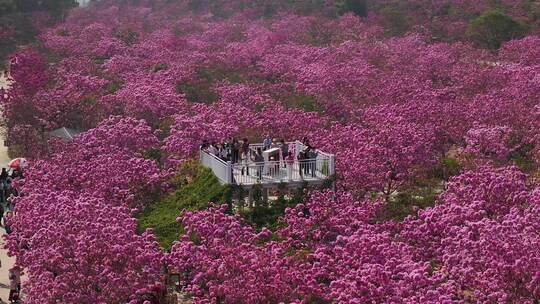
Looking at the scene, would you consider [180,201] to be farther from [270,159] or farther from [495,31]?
[495,31]

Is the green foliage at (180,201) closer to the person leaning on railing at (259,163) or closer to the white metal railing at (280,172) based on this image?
the white metal railing at (280,172)

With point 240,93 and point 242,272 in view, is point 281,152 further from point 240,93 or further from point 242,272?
point 240,93

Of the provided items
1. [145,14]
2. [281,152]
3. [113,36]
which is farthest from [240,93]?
[145,14]

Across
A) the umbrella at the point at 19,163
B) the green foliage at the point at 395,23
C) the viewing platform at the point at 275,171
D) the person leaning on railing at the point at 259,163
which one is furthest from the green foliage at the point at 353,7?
the viewing platform at the point at 275,171

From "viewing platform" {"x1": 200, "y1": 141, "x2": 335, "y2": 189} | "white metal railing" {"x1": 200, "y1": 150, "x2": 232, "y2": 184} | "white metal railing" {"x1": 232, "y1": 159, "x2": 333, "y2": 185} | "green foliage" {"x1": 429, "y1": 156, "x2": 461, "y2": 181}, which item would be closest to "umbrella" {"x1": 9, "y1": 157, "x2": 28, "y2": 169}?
"white metal railing" {"x1": 200, "y1": 150, "x2": 232, "y2": 184}

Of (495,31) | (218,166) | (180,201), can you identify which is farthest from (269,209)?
(495,31)

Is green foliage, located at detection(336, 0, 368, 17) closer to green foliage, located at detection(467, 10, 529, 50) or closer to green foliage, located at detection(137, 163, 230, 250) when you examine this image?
green foliage, located at detection(467, 10, 529, 50)

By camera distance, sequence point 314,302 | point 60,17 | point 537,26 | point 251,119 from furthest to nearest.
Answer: point 60,17 < point 537,26 < point 251,119 < point 314,302
